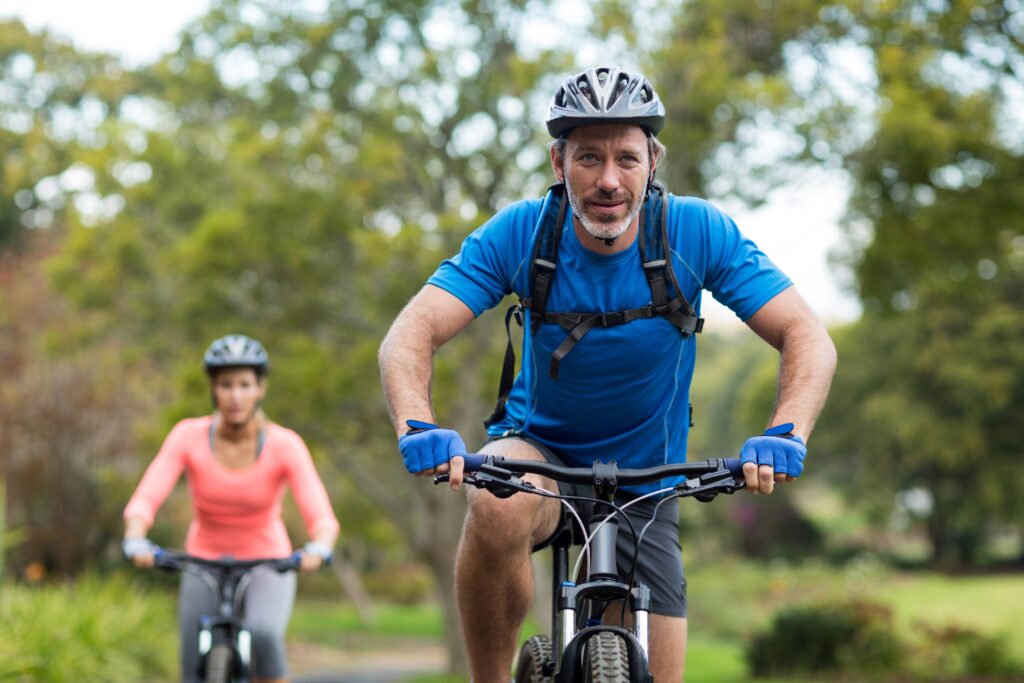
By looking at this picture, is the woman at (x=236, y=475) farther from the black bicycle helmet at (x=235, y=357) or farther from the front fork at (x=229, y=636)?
the front fork at (x=229, y=636)

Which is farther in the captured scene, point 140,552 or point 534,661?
point 140,552

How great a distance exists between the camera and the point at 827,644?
1772 cm

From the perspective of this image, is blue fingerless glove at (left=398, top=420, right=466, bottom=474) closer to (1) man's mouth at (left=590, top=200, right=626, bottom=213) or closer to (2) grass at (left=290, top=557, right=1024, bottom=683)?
(1) man's mouth at (left=590, top=200, right=626, bottom=213)

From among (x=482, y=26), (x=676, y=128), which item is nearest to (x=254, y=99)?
(x=482, y=26)

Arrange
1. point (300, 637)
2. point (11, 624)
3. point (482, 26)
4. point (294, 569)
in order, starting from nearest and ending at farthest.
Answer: point (294, 569)
point (11, 624)
point (482, 26)
point (300, 637)

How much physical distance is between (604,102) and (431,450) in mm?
1101

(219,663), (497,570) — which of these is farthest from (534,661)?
(219,663)

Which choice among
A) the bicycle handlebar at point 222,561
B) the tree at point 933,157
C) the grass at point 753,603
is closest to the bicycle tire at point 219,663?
the bicycle handlebar at point 222,561

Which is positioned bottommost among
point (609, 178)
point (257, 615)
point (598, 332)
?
point (257, 615)

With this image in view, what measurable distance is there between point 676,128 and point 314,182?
5.61 metres

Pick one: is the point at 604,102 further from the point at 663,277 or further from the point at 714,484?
the point at 714,484

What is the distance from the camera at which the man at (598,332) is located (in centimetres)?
362

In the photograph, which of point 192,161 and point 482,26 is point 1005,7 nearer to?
point 482,26

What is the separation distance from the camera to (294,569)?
619 cm
